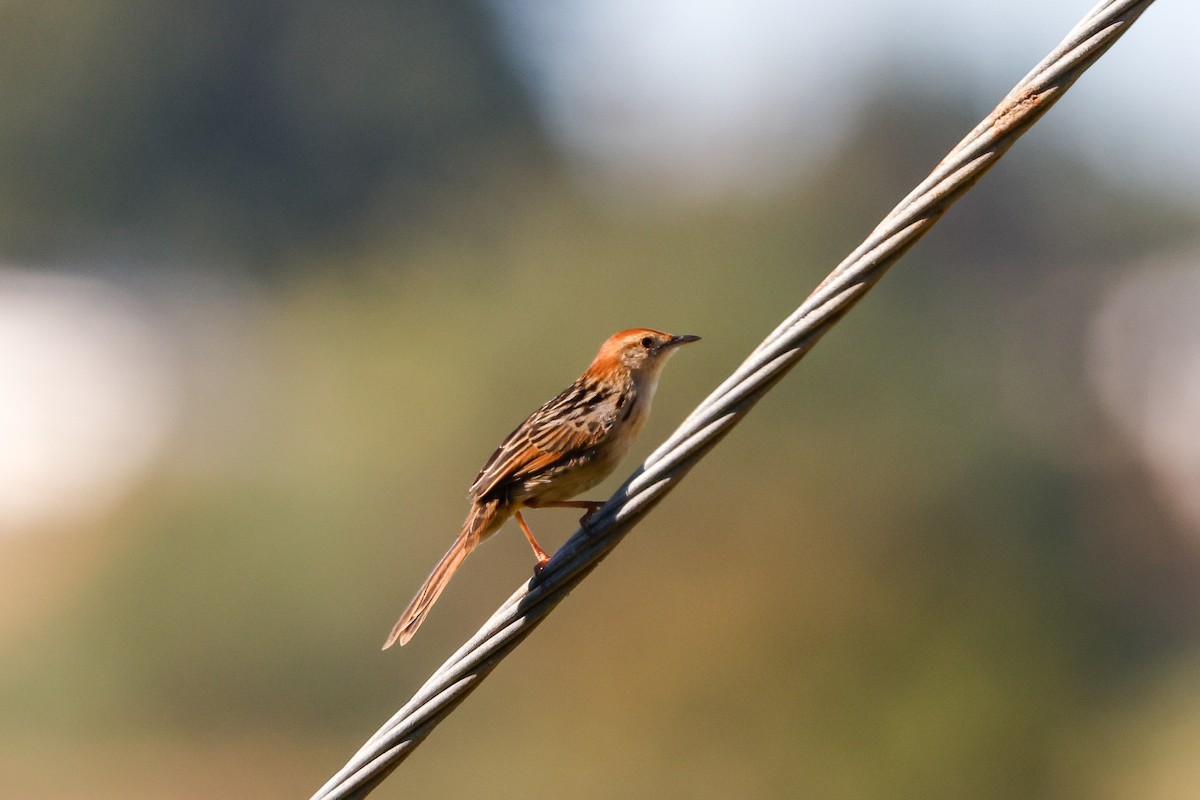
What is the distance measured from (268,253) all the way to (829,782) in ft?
162

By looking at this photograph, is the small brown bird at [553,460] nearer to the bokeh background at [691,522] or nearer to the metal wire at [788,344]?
the metal wire at [788,344]

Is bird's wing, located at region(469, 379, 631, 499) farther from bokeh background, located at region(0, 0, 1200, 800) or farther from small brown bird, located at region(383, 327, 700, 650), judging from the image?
bokeh background, located at region(0, 0, 1200, 800)

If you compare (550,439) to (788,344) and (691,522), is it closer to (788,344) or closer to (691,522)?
(788,344)

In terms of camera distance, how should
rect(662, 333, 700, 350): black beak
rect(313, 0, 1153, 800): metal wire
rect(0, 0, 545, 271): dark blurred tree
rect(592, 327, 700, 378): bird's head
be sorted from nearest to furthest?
1. rect(313, 0, 1153, 800): metal wire
2. rect(592, 327, 700, 378): bird's head
3. rect(662, 333, 700, 350): black beak
4. rect(0, 0, 545, 271): dark blurred tree

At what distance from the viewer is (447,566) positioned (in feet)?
17.3

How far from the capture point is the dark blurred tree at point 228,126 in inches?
2441

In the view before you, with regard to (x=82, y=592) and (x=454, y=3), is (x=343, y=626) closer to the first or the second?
(x=82, y=592)

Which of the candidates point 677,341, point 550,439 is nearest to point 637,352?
point 677,341

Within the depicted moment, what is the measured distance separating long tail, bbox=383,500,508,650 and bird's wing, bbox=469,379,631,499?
9 cm

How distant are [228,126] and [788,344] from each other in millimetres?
64148

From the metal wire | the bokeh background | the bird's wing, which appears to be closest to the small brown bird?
the bird's wing

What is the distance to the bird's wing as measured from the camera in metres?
5.51

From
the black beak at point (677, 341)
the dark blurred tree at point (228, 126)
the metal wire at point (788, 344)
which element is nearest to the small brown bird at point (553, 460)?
the black beak at point (677, 341)

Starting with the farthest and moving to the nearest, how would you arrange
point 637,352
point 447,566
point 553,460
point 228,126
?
point 228,126, point 637,352, point 553,460, point 447,566
